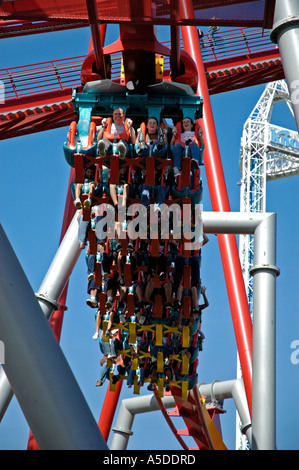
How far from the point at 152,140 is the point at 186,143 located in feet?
0.86

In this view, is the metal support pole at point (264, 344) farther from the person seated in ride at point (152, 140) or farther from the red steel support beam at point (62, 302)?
the red steel support beam at point (62, 302)

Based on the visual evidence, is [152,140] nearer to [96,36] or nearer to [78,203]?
[78,203]

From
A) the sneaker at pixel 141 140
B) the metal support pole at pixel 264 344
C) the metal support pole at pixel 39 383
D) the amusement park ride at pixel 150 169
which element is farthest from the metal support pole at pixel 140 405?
the metal support pole at pixel 39 383

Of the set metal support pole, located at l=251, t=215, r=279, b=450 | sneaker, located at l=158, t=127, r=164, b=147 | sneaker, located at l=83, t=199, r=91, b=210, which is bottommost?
metal support pole, located at l=251, t=215, r=279, b=450

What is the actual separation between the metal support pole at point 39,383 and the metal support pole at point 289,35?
228 cm

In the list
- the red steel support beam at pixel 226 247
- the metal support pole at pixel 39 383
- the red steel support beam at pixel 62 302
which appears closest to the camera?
the metal support pole at pixel 39 383

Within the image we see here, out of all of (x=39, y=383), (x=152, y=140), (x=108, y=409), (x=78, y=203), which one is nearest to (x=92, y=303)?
(x=78, y=203)

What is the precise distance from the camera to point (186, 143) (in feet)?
19.0

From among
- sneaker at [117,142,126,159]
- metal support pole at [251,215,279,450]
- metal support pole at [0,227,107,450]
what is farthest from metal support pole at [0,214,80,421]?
metal support pole at [0,227,107,450]

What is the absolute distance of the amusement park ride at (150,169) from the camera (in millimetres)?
2332

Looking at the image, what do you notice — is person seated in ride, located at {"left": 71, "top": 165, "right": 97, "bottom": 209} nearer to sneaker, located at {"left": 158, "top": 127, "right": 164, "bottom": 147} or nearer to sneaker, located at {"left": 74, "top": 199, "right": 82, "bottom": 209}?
sneaker, located at {"left": 74, "top": 199, "right": 82, "bottom": 209}

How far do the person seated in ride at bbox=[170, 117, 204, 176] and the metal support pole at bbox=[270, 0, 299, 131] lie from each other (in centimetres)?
157

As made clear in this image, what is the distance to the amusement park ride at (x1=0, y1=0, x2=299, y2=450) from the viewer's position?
233 centimetres

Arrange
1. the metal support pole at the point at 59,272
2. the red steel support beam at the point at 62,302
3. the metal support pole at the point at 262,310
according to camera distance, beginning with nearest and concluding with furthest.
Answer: the metal support pole at the point at 262,310 → the metal support pole at the point at 59,272 → the red steel support beam at the point at 62,302
